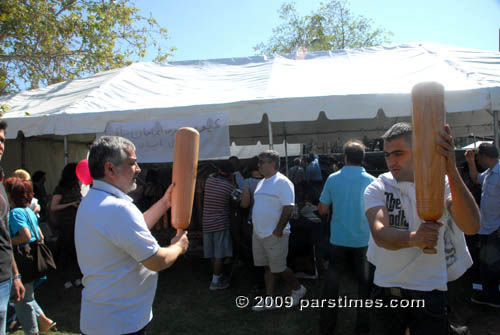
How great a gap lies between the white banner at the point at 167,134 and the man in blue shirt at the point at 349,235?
2096mm

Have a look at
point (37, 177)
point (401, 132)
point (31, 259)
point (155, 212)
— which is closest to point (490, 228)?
point (401, 132)

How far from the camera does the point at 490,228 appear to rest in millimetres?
3746

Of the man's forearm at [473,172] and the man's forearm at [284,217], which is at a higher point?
the man's forearm at [473,172]

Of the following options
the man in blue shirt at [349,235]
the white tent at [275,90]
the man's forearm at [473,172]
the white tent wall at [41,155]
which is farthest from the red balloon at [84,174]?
the white tent wall at [41,155]

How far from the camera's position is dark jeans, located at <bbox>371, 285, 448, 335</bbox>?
1.66m

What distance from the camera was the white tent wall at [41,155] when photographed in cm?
752

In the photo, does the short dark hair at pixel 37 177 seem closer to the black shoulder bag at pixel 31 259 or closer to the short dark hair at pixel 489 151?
the black shoulder bag at pixel 31 259

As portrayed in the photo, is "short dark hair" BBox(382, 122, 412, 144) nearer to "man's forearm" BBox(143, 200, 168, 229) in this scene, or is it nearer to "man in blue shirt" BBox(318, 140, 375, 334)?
"man's forearm" BBox(143, 200, 168, 229)

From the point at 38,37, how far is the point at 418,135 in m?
12.0

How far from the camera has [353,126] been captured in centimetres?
845

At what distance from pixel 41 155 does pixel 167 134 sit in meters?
4.94

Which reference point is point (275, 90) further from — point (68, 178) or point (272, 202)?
point (68, 178)

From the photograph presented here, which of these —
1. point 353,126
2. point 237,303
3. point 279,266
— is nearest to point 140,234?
point 279,266

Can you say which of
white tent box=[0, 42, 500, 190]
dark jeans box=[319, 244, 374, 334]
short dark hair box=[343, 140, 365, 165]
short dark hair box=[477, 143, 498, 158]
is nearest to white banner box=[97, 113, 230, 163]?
white tent box=[0, 42, 500, 190]
